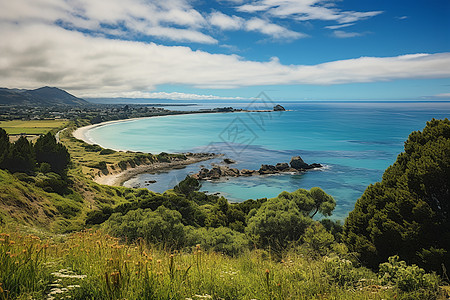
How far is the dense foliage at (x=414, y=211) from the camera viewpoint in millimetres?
11141

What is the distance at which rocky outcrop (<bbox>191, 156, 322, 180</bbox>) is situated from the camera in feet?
220

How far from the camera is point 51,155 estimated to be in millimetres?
44562

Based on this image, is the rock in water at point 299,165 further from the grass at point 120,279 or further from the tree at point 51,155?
the grass at point 120,279

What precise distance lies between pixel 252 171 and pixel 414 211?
57551mm

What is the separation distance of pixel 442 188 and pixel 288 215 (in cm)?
882

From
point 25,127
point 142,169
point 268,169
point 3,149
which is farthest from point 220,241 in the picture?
point 25,127

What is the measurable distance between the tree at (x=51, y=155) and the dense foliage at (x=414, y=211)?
4445 centimetres

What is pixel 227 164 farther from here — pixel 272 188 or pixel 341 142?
pixel 341 142

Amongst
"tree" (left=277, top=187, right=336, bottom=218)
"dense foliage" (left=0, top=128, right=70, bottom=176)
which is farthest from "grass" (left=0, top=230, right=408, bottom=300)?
"dense foliage" (left=0, top=128, right=70, bottom=176)

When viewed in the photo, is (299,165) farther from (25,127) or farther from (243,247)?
(25,127)

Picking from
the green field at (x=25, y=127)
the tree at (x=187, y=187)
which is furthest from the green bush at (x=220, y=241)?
the green field at (x=25, y=127)

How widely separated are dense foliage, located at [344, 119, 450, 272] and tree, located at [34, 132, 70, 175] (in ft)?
146

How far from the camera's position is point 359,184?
189ft

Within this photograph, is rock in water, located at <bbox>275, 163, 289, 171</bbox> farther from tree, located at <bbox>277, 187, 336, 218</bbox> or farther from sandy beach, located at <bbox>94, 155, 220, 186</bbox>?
tree, located at <bbox>277, 187, 336, 218</bbox>
